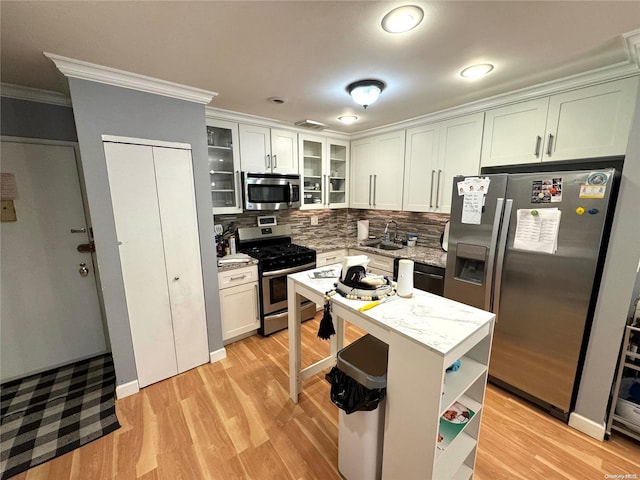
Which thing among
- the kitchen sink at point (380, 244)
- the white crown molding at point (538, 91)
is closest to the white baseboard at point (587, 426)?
the kitchen sink at point (380, 244)

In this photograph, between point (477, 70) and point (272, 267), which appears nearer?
point (477, 70)

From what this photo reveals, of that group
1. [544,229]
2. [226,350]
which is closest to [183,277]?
[226,350]

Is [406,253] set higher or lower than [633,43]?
lower

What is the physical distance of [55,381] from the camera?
2.33 meters

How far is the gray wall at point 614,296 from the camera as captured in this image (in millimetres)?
1537

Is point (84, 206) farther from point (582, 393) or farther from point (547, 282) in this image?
point (582, 393)

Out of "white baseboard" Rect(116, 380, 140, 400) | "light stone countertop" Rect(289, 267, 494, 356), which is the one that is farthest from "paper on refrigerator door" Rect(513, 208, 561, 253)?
"white baseboard" Rect(116, 380, 140, 400)

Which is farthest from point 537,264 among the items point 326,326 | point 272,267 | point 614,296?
point 272,267

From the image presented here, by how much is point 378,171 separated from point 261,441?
3.10 meters

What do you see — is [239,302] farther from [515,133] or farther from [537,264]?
[515,133]

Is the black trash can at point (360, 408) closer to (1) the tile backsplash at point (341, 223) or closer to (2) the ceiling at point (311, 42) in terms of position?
(2) the ceiling at point (311, 42)

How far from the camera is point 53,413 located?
1970mm

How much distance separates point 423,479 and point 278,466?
0.92m

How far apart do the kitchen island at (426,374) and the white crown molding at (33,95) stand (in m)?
2.86
